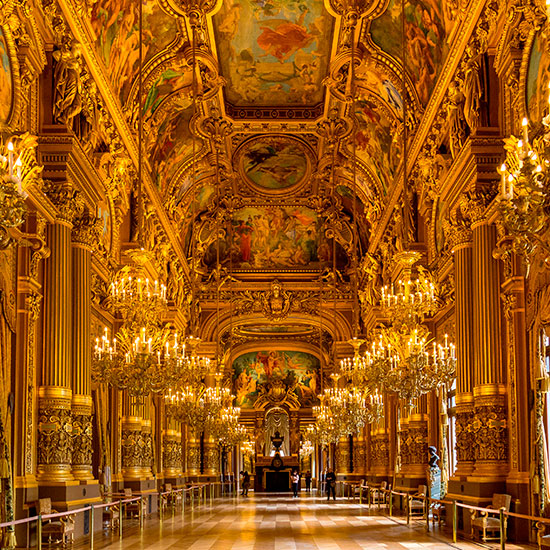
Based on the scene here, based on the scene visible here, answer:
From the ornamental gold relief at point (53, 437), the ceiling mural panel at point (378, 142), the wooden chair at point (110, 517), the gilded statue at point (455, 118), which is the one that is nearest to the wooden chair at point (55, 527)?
the ornamental gold relief at point (53, 437)

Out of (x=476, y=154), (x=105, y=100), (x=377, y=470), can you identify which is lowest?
(x=377, y=470)

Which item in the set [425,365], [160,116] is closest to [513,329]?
[425,365]

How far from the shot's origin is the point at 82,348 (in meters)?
16.9

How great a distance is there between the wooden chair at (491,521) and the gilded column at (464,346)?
1.22 meters

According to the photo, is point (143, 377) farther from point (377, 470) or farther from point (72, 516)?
point (377, 470)

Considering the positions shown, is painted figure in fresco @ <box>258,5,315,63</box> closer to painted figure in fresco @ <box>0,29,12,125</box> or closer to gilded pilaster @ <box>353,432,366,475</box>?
painted figure in fresco @ <box>0,29,12,125</box>

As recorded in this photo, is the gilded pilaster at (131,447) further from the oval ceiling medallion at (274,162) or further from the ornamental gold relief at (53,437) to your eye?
the oval ceiling medallion at (274,162)

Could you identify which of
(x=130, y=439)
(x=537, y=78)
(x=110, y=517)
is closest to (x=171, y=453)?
(x=130, y=439)

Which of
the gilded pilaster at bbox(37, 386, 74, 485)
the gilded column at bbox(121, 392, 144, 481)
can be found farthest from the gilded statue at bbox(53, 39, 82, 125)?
the gilded column at bbox(121, 392, 144, 481)

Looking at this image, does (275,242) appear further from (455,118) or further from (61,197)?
(61,197)

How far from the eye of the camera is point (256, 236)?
37844 mm

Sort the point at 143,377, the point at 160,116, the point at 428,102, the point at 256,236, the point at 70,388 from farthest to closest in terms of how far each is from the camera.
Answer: the point at 256,236 < the point at 160,116 < the point at 428,102 < the point at 70,388 < the point at 143,377

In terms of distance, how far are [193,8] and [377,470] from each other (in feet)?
62.8

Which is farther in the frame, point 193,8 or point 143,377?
point 193,8
